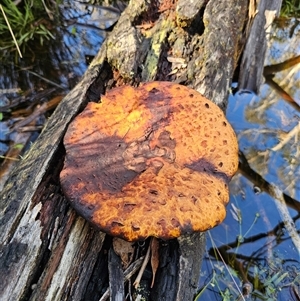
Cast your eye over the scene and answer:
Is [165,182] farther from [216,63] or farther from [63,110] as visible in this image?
[216,63]

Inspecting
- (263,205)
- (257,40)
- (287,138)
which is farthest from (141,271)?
(257,40)

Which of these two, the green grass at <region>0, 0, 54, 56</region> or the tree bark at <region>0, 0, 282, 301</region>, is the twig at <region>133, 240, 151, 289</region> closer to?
the tree bark at <region>0, 0, 282, 301</region>

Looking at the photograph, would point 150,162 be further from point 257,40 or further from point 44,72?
point 44,72

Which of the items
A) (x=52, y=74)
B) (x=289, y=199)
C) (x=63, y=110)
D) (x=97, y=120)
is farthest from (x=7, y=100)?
(x=289, y=199)

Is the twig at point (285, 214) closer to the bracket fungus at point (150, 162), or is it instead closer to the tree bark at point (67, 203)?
the tree bark at point (67, 203)

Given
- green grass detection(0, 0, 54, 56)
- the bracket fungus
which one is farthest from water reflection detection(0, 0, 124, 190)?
the bracket fungus

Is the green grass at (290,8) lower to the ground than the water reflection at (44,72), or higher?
higher

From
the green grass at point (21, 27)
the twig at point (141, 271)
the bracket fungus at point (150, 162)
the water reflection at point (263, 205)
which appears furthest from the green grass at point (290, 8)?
the twig at point (141, 271)
